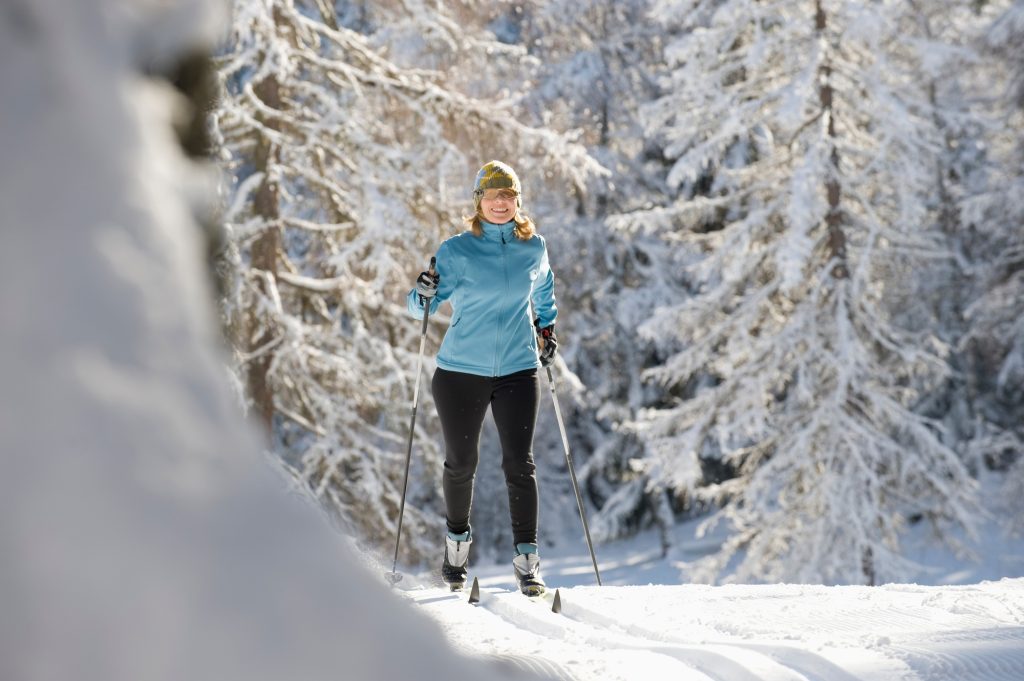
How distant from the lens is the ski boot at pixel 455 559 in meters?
4.24

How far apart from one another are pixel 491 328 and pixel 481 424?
0.43m

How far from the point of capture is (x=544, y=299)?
432 cm

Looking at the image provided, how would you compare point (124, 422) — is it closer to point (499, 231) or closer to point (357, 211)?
point (499, 231)

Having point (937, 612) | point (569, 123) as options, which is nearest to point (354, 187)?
point (937, 612)

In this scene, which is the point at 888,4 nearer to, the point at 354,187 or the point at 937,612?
the point at 354,187

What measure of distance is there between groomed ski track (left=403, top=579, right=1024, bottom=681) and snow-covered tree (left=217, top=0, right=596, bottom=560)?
3534mm

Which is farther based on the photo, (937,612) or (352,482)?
(352,482)

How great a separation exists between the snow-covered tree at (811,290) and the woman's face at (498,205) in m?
6.36

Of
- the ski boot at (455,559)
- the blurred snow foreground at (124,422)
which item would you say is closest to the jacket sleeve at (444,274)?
the ski boot at (455,559)

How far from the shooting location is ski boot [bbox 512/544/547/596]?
13.2 ft

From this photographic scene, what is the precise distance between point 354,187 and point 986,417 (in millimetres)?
14508

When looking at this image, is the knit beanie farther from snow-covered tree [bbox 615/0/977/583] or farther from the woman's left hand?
snow-covered tree [bbox 615/0/977/583]

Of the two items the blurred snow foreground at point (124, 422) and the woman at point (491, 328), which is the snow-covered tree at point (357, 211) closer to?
the woman at point (491, 328)

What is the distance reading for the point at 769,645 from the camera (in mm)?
2725
